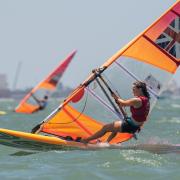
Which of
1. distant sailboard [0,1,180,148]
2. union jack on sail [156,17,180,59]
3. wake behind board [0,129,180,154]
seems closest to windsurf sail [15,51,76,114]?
distant sailboard [0,1,180,148]

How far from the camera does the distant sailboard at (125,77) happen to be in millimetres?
10180

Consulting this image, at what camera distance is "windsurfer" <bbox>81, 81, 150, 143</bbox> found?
9.27m

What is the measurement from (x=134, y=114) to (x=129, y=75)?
111 centimetres

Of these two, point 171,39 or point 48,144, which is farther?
point 171,39

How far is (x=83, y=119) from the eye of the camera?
1050 centimetres

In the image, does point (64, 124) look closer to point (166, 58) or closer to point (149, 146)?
point (149, 146)

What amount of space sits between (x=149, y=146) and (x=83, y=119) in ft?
4.76

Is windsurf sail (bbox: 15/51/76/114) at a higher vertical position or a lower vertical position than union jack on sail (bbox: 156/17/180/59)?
higher

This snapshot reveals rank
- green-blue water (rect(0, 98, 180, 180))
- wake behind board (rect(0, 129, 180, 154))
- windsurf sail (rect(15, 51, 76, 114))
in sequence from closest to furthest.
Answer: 1. green-blue water (rect(0, 98, 180, 180))
2. wake behind board (rect(0, 129, 180, 154))
3. windsurf sail (rect(15, 51, 76, 114))

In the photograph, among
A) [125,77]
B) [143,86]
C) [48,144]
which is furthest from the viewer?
[125,77]

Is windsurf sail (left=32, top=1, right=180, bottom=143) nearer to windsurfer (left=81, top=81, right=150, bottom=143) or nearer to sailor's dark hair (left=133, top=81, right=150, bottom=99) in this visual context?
windsurfer (left=81, top=81, right=150, bottom=143)

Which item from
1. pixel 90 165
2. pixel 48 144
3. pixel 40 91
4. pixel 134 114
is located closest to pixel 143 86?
pixel 134 114

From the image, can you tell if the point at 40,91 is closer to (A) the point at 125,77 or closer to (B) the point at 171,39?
(A) the point at 125,77

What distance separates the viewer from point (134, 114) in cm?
944
